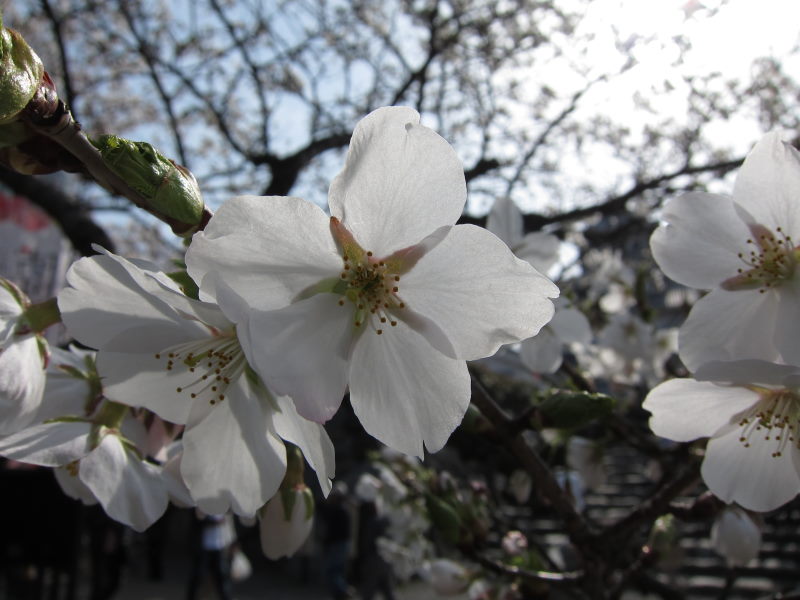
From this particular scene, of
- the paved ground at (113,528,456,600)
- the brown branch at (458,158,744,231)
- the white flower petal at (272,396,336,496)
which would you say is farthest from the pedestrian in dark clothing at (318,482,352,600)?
the white flower petal at (272,396,336,496)

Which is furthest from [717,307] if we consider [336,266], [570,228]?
[570,228]

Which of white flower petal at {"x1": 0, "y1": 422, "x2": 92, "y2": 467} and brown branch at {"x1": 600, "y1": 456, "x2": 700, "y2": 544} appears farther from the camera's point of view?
brown branch at {"x1": 600, "y1": 456, "x2": 700, "y2": 544}

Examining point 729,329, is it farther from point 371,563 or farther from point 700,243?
point 371,563

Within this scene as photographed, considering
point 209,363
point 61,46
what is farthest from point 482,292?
point 61,46

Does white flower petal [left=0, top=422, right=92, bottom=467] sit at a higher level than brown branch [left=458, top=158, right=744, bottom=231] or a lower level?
lower

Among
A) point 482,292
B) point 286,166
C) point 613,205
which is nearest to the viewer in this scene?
point 482,292

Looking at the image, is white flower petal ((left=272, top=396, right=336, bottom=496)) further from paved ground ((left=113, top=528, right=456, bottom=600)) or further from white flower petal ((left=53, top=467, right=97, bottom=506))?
paved ground ((left=113, top=528, right=456, bottom=600))

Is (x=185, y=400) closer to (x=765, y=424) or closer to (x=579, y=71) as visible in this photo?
(x=765, y=424)
